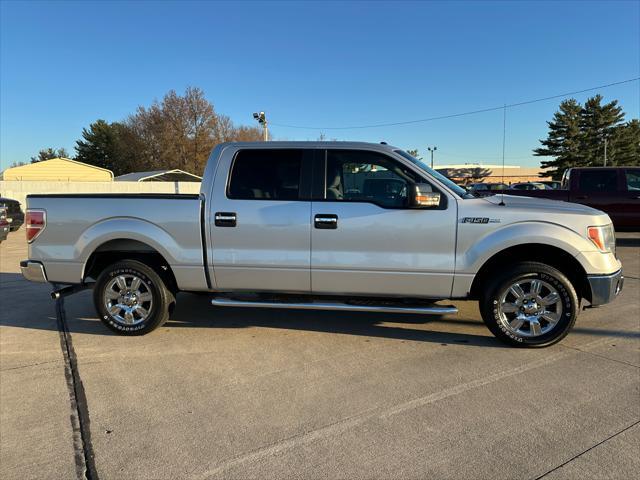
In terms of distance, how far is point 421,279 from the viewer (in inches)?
174

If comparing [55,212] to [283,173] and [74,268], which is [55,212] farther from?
[283,173]

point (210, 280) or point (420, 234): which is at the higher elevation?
point (420, 234)

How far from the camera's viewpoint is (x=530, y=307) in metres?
4.36

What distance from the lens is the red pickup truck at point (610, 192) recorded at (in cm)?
1087

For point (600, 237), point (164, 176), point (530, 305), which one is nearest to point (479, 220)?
point (530, 305)

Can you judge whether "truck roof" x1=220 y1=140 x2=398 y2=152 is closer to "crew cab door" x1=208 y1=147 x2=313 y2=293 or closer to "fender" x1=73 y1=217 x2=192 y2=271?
"crew cab door" x1=208 y1=147 x2=313 y2=293

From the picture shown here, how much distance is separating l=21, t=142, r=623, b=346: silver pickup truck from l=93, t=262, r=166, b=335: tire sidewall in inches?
0.5

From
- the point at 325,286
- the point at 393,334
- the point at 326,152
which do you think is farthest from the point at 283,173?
the point at 393,334

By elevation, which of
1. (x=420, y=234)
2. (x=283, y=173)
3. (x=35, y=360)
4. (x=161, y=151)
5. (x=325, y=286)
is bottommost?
(x=35, y=360)

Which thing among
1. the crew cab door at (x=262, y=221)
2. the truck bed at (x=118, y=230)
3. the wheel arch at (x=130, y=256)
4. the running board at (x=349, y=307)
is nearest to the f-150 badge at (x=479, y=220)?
the running board at (x=349, y=307)

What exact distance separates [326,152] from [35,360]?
3445 mm

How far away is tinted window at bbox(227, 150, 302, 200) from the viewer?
464 cm

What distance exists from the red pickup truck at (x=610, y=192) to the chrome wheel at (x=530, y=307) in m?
7.06

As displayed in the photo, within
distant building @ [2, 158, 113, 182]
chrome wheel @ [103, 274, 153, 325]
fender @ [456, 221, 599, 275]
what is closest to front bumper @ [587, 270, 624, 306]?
fender @ [456, 221, 599, 275]
